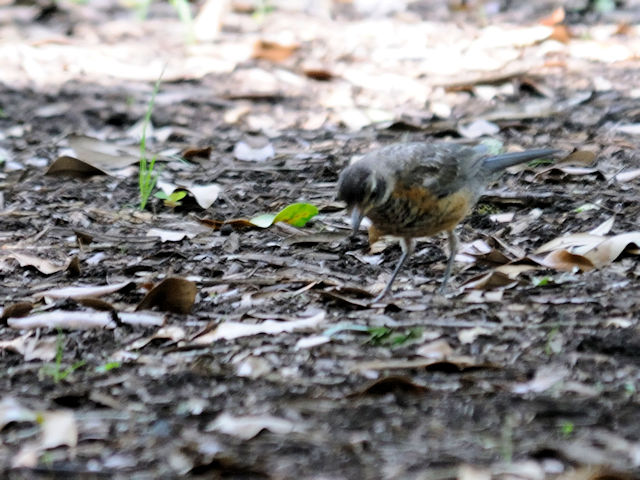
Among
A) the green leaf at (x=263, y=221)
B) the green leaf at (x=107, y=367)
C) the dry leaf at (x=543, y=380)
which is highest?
the dry leaf at (x=543, y=380)

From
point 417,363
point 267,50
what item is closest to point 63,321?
point 417,363

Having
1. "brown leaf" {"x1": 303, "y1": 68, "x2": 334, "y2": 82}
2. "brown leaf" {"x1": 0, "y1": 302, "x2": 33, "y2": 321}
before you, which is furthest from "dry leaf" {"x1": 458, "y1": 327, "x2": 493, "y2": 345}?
"brown leaf" {"x1": 303, "y1": 68, "x2": 334, "y2": 82}

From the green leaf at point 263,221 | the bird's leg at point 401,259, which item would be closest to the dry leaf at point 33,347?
the bird's leg at point 401,259

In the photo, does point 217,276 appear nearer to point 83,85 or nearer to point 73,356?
point 73,356

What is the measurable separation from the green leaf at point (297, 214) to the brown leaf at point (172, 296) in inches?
54.5

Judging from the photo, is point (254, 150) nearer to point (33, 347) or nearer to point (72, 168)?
point (72, 168)

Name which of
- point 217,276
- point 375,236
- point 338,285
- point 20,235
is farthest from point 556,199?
point 20,235

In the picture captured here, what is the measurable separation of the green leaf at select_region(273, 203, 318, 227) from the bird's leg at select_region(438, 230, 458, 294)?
2.84 feet

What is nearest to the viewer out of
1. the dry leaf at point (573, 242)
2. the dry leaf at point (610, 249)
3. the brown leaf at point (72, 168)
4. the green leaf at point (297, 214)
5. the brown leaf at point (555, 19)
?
the dry leaf at point (610, 249)

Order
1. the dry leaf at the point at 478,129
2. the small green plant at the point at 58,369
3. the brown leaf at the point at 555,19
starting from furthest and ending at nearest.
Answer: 1. the brown leaf at the point at 555,19
2. the dry leaf at the point at 478,129
3. the small green plant at the point at 58,369

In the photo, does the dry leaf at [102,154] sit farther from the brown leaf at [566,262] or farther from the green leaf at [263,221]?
the brown leaf at [566,262]

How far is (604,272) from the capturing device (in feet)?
16.0

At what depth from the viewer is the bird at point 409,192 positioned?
195 inches

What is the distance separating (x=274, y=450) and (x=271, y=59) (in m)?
6.63
